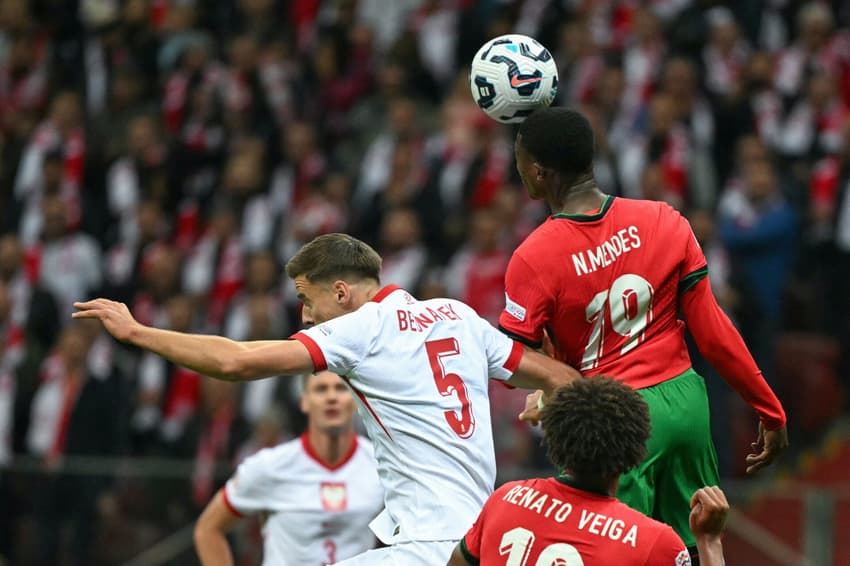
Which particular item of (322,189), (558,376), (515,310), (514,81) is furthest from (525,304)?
(322,189)

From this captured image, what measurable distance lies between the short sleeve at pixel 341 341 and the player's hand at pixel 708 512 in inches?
57.4

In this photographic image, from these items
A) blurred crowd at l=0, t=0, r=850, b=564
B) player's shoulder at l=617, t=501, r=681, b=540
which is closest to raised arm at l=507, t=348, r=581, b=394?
player's shoulder at l=617, t=501, r=681, b=540

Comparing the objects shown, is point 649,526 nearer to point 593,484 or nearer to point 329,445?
point 593,484

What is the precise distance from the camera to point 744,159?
41.4 feet

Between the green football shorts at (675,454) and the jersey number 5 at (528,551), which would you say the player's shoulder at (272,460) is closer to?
the green football shorts at (675,454)

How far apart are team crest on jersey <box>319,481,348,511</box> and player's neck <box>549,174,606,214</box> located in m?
2.97

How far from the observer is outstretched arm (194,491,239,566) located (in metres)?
8.70

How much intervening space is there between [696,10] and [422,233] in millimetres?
3388

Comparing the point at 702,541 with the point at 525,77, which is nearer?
the point at 702,541

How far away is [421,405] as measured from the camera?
613cm

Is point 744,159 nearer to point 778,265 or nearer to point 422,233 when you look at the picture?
point 778,265

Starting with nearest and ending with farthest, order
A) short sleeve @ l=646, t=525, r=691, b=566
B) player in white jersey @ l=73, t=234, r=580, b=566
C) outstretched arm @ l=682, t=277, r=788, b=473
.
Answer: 1. short sleeve @ l=646, t=525, r=691, b=566
2. player in white jersey @ l=73, t=234, r=580, b=566
3. outstretched arm @ l=682, t=277, r=788, b=473

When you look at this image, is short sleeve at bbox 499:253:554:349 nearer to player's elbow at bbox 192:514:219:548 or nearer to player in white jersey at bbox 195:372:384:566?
player in white jersey at bbox 195:372:384:566

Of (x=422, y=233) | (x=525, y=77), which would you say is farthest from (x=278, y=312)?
(x=525, y=77)
